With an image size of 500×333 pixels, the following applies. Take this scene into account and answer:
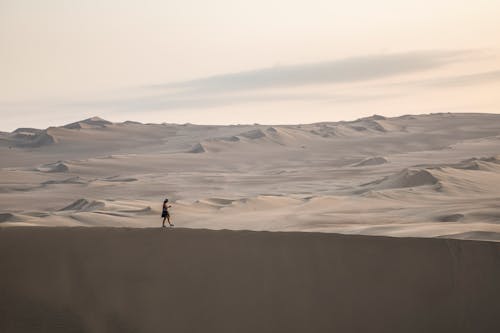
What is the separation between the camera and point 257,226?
16.5 metres

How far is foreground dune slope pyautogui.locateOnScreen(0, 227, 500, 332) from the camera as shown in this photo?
719 centimetres

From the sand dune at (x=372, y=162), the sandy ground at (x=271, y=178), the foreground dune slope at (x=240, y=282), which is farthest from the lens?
the sand dune at (x=372, y=162)

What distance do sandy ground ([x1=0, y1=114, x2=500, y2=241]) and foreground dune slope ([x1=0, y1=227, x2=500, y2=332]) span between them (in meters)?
0.96

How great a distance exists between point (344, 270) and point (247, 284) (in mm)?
976

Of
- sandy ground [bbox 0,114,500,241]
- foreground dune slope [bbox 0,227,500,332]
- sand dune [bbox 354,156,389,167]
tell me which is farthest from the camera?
sand dune [bbox 354,156,389,167]

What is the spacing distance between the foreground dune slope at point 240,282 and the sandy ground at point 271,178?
3.13 feet

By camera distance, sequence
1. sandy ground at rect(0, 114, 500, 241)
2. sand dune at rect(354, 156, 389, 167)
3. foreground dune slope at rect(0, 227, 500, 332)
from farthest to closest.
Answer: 1. sand dune at rect(354, 156, 389, 167)
2. sandy ground at rect(0, 114, 500, 241)
3. foreground dune slope at rect(0, 227, 500, 332)

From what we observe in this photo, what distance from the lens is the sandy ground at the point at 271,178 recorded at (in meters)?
17.2

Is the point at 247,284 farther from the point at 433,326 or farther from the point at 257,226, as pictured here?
the point at 257,226

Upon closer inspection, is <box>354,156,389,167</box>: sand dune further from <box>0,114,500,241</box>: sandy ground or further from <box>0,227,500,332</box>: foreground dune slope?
<box>0,227,500,332</box>: foreground dune slope

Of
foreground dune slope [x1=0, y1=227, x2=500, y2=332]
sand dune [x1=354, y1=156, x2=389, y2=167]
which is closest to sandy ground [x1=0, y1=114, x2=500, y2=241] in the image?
sand dune [x1=354, y1=156, x2=389, y2=167]

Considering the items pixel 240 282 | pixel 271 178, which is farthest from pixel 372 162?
pixel 240 282

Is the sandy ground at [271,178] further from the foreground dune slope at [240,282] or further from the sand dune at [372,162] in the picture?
the foreground dune slope at [240,282]

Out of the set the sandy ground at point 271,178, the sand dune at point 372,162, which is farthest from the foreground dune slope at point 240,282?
the sand dune at point 372,162
